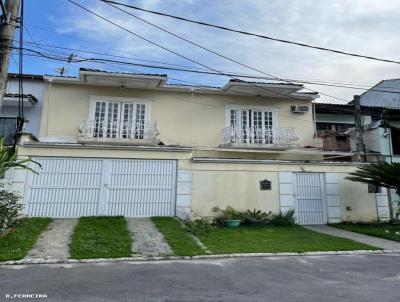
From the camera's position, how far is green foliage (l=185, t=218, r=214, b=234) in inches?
430

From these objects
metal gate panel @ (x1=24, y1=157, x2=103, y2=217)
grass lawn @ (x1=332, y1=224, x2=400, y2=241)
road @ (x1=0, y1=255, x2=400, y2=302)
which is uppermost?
metal gate panel @ (x1=24, y1=157, x2=103, y2=217)

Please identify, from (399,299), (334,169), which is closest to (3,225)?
(399,299)

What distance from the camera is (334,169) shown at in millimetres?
14266

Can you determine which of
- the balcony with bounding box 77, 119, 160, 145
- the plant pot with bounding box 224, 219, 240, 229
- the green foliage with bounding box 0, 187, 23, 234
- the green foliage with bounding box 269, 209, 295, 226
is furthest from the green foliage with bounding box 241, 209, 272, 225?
the green foliage with bounding box 0, 187, 23, 234

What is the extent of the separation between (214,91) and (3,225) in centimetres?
1161

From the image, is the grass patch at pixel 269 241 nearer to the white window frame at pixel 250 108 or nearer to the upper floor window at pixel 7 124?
the white window frame at pixel 250 108

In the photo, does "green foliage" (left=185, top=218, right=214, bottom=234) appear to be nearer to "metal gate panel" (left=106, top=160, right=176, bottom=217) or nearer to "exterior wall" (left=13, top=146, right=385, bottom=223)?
"exterior wall" (left=13, top=146, right=385, bottom=223)

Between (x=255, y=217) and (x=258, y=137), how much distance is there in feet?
18.7

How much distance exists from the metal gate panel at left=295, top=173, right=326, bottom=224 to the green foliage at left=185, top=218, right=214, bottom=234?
418 cm

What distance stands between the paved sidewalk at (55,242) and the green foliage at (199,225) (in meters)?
3.92

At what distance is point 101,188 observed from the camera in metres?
12.3

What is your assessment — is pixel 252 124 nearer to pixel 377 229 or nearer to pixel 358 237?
pixel 377 229

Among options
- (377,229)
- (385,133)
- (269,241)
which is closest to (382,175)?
(377,229)

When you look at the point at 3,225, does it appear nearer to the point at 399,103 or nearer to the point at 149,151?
the point at 149,151
